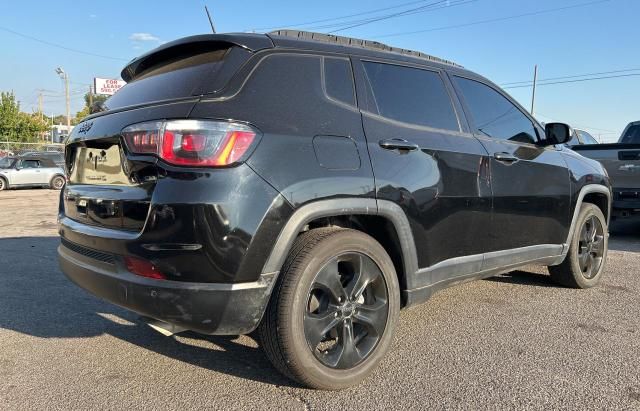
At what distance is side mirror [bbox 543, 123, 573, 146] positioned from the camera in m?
4.36

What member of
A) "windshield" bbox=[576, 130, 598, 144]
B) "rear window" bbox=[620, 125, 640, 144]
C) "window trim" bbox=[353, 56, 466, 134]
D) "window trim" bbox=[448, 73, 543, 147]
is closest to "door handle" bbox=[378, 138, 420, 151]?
"window trim" bbox=[353, 56, 466, 134]

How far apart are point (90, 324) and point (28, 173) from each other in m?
21.1

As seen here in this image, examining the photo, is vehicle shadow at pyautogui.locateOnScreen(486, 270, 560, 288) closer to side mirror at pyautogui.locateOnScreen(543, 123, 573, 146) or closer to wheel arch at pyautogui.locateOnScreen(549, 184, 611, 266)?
wheel arch at pyautogui.locateOnScreen(549, 184, 611, 266)

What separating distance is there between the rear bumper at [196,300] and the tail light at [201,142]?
0.58 meters

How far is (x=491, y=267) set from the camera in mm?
3793

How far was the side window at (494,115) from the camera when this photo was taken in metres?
3.91

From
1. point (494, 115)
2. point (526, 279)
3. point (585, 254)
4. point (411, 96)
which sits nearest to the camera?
point (411, 96)

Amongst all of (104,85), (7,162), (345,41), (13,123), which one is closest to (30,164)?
(7,162)

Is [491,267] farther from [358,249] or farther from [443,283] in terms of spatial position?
[358,249]

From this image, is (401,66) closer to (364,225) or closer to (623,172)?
(364,225)

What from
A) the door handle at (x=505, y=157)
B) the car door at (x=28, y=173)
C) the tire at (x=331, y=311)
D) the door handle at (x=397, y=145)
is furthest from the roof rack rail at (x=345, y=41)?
the car door at (x=28, y=173)

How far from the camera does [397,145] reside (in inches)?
120

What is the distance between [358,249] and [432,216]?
2.10ft

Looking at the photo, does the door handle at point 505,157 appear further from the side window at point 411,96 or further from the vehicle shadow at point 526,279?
the vehicle shadow at point 526,279
